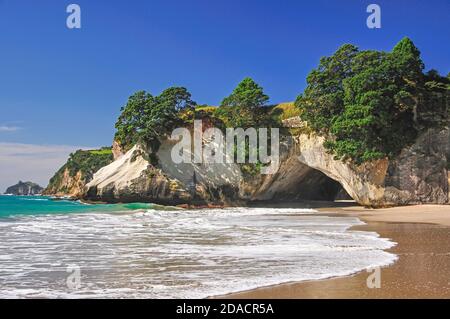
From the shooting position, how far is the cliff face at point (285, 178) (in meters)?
25.9

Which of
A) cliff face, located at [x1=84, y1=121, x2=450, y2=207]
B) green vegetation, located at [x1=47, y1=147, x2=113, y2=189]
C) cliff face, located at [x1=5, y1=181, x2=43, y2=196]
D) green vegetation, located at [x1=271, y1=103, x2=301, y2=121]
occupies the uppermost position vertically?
green vegetation, located at [x1=271, y1=103, x2=301, y2=121]

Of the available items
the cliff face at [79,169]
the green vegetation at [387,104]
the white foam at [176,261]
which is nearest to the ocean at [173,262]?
the white foam at [176,261]

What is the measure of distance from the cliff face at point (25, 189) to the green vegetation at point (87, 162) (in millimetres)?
69347

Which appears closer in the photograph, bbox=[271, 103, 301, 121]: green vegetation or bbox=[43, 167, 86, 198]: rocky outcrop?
bbox=[271, 103, 301, 121]: green vegetation

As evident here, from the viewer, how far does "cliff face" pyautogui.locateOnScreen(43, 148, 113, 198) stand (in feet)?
241

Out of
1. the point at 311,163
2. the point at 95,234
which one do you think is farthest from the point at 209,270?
the point at 311,163

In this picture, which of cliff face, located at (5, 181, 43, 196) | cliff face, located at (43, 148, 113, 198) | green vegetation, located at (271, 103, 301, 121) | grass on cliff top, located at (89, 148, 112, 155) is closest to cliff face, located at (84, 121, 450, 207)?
green vegetation, located at (271, 103, 301, 121)

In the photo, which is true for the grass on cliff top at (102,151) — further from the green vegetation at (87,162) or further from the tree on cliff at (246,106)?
the tree on cliff at (246,106)

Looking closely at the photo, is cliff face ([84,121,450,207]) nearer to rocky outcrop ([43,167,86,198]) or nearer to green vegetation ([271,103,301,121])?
green vegetation ([271,103,301,121])

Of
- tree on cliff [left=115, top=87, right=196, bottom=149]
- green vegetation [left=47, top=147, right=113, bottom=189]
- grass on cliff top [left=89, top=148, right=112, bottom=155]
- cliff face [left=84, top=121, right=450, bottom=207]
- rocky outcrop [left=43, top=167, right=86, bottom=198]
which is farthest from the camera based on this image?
grass on cliff top [left=89, top=148, right=112, bottom=155]

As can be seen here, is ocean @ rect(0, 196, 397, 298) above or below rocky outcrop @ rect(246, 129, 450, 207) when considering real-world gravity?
below

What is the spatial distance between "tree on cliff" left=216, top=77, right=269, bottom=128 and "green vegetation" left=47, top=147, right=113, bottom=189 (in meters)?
39.4

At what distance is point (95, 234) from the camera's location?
12.8 metres
